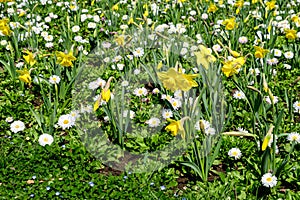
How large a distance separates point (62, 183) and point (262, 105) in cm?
151

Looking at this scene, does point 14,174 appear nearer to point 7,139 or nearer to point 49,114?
point 7,139

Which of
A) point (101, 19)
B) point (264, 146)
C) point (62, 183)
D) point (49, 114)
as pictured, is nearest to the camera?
point (264, 146)

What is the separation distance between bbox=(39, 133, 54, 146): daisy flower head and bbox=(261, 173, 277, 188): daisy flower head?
149cm

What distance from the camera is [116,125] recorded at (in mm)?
3055

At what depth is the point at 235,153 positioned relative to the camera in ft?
9.62

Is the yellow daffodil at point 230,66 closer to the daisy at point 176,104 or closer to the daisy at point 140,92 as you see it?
the daisy at point 176,104

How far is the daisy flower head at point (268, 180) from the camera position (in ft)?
8.54

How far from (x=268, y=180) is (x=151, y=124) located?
1022 mm

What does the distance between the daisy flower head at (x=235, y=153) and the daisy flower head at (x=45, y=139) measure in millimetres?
1267

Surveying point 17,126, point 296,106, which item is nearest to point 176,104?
Answer: point 296,106

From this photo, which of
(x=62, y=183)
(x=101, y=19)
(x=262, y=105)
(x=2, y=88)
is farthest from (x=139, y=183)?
(x=101, y=19)

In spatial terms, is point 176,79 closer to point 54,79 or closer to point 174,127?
point 174,127

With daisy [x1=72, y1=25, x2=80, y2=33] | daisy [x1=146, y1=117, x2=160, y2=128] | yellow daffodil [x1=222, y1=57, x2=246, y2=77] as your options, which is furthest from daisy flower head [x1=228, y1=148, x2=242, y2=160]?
daisy [x1=72, y1=25, x2=80, y2=33]

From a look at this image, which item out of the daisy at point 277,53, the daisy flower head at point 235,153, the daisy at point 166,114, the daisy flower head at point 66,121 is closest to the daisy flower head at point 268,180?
the daisy flower head at point 235,153
